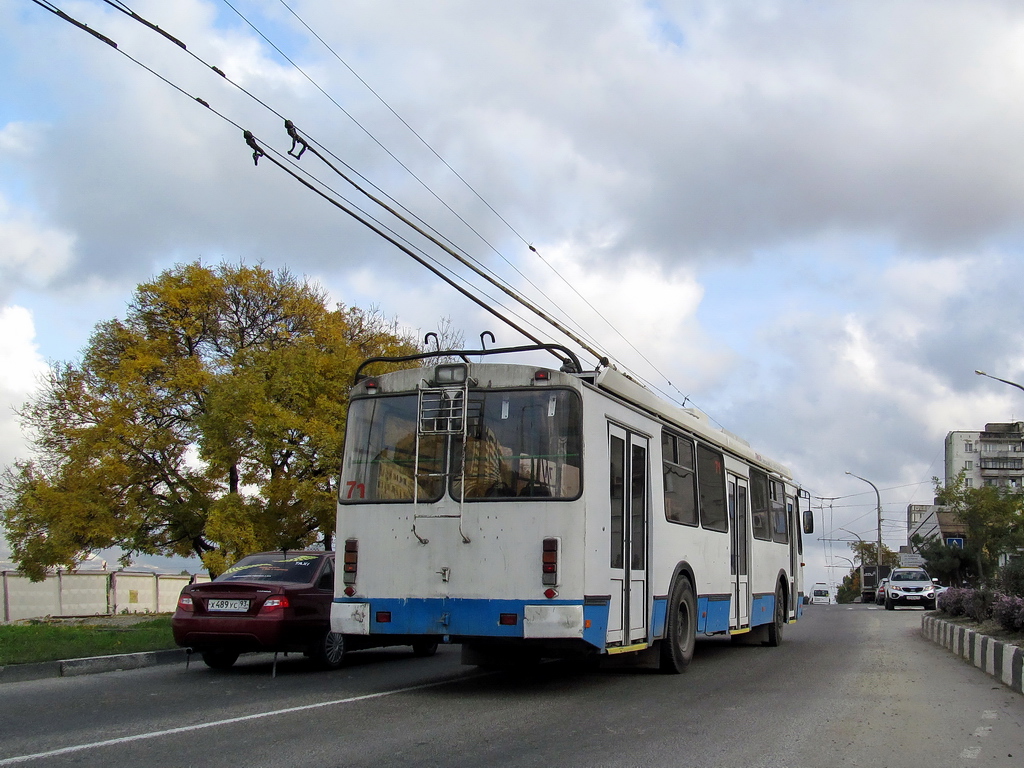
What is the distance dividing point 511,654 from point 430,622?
5.71 ft

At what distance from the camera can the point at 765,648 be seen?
1686 centimetres

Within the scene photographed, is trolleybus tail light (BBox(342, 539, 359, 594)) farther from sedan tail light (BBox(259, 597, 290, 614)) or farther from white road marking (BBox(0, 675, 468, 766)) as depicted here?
sedan tail light (BBox(259, 597, 290, 614))

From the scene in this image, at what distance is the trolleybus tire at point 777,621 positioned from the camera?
56.6 feet

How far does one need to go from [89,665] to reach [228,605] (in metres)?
2.15

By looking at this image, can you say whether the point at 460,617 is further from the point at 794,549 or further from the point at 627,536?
the point at 794,549

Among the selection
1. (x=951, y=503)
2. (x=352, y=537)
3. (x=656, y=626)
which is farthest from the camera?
(x=951, y=503)

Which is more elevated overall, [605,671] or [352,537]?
[352,537]

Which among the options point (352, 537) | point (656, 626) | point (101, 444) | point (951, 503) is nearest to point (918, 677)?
point (656, 626)

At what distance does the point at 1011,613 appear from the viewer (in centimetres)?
1394

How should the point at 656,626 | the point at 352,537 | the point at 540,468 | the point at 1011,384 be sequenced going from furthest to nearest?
the point at 1011,384 < the point at 656,626 < the point at 352,537 < the point at 540,468

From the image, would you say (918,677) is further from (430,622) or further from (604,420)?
(430,622)

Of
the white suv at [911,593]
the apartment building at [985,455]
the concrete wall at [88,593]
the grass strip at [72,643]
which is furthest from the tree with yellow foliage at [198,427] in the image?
the apartment building at [985,455]

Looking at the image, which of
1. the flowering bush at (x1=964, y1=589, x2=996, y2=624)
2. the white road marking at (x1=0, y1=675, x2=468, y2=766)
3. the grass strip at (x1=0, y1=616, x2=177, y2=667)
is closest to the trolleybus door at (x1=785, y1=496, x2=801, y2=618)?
the flowering bush at (x1=964, y1=589, x2=996, y2=624)

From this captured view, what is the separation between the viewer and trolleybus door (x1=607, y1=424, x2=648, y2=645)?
397 inches
